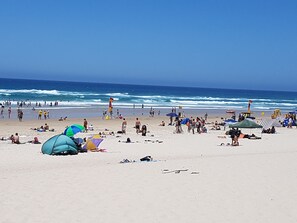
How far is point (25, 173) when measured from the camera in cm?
1166

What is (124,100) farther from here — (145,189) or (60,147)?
(145,189)

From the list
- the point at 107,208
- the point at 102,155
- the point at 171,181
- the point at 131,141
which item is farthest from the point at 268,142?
the point at 107,208

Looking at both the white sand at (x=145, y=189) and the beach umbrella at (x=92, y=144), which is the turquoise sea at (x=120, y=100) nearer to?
the beach umbrella at (x=92, y=144)

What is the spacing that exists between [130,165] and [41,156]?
3.85 m

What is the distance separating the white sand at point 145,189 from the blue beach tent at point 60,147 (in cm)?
36

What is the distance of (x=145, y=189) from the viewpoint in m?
9.99

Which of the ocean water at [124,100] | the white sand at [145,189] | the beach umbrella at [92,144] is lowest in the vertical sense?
the ocean water at [124,100]

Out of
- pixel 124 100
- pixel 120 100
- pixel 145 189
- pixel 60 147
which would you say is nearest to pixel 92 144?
pixel 60 147

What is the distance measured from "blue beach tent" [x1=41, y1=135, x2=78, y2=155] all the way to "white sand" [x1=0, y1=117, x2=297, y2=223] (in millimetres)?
358

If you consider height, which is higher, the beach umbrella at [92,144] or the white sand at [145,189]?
the white sand at [145,189]

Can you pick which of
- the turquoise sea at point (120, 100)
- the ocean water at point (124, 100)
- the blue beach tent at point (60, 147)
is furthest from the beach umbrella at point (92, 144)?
the ocean water at point (124, 100)

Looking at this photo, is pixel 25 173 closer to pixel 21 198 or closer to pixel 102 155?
pixel 21 198

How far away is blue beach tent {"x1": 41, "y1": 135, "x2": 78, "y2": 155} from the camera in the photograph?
15.6 metres

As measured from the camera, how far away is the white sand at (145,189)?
806 cm
